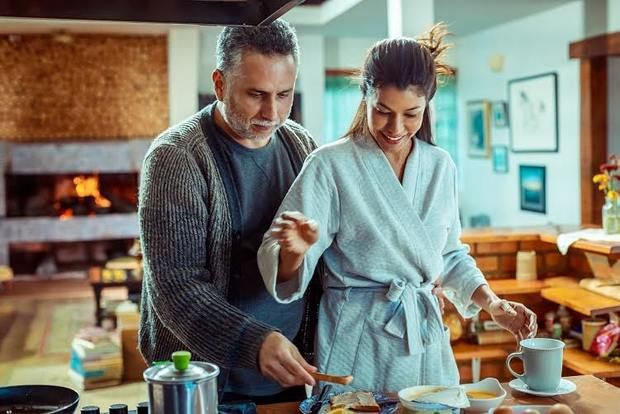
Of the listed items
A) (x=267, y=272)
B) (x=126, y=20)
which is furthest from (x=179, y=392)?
(x=126, y=20)

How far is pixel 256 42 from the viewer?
165 centimetres

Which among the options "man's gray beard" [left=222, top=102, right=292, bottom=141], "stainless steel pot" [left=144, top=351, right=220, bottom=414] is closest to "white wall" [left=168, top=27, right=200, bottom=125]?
"man's gray beard" [left=222, top=102, right=292, bottom=141]

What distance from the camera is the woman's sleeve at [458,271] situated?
1.81 metres

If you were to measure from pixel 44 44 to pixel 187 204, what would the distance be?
234 inches

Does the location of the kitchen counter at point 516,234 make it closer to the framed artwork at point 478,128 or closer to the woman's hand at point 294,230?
the woman's hand at point 294,230

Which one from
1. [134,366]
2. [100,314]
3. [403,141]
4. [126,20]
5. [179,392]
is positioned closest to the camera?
[179,392]

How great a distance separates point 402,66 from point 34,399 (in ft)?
3.07

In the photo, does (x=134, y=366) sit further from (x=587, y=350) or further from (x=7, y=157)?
(x=7, y=157)

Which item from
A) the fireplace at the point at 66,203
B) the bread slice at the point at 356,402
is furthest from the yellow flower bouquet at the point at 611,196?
the fireplace at the point at 66,203

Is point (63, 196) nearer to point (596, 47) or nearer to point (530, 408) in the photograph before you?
point (596, 47)

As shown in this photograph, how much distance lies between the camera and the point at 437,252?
1.72 metres

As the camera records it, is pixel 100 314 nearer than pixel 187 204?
No

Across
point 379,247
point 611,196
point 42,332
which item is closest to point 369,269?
point 379,247

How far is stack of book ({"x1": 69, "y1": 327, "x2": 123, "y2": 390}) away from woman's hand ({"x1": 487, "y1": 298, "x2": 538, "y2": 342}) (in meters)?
3.41
